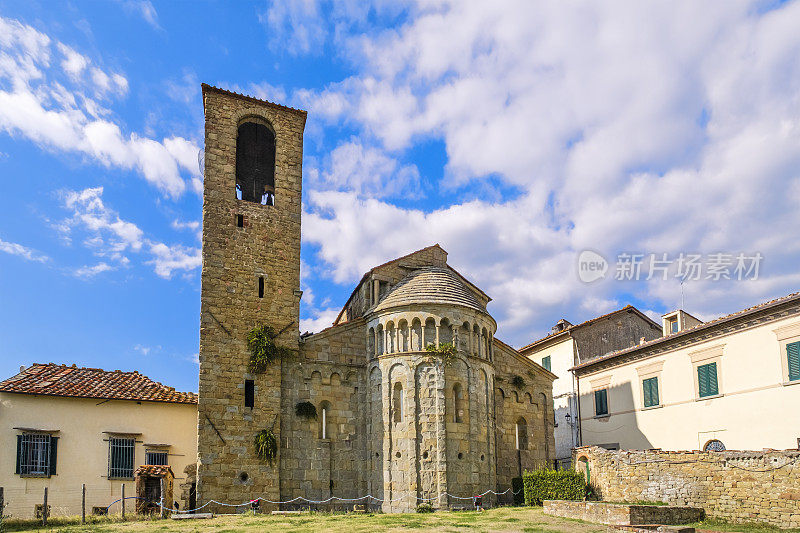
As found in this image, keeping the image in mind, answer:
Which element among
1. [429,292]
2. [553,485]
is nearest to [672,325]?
[553,485]

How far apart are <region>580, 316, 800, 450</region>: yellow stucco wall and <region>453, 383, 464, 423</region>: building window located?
33.8ft

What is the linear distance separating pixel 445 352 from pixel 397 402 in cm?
287

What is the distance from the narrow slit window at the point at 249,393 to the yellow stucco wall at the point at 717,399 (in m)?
18.3

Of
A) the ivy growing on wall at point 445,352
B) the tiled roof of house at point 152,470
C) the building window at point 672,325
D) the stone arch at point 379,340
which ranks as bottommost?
the tiled roof of house at point 152,470

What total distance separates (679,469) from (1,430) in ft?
82.5

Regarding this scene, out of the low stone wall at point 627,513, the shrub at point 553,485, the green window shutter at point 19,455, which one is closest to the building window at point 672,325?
the shrub at point 553,485

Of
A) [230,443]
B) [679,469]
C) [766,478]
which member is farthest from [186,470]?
[766,478]

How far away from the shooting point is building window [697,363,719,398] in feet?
89.0

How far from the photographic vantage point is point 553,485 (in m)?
25.7

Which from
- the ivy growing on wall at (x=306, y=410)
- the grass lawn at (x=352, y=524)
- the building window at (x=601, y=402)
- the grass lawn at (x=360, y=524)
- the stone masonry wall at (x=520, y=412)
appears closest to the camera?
the grass lawn at (x=360, y=524)

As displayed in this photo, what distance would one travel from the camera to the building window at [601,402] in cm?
3384

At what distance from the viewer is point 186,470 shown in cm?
2803

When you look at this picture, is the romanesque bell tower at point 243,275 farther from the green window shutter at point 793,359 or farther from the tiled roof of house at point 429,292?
the green window shutter at point 793,359

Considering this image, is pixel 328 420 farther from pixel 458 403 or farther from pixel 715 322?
pixel 715 322
